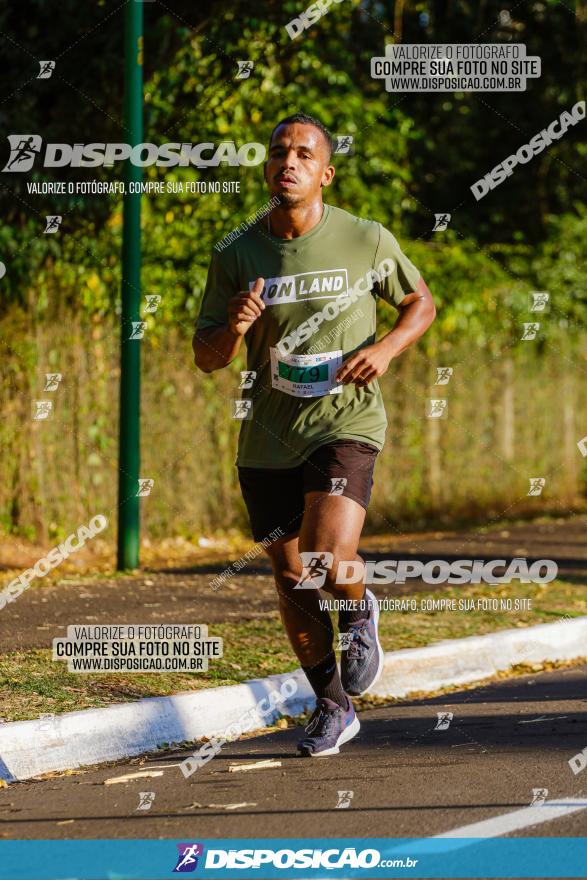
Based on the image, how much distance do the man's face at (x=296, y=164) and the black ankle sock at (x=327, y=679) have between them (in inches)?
66.8

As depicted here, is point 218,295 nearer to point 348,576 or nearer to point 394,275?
point 394,275

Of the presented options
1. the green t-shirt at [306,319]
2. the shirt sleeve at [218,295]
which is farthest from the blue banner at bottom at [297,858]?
the shirt sleeve at [218,295]

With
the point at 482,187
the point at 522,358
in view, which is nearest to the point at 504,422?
the point at 522,358

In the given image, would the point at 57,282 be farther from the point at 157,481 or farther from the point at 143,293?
the point at 157,481

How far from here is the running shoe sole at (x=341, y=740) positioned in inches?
208

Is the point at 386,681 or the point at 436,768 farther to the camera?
the point at 386,681

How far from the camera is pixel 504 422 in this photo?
16109 millimetres

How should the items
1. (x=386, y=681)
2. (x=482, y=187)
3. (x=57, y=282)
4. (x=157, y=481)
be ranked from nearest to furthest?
1. (x=386, y=681)
2. (x=57, y=282)
3. (x=157, y=481)
4. (x=482, y=187)

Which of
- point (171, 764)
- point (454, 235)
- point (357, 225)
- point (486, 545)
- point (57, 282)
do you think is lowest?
point (171, 764)

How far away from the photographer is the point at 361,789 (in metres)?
4.73

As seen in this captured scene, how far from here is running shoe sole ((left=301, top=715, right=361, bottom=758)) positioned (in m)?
5.27

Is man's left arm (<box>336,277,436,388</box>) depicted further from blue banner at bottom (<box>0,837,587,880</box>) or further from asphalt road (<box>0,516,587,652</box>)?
asphalt road (<box>0,516,587,652</box>)

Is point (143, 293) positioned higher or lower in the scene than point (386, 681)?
higher

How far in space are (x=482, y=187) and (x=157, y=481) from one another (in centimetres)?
876
